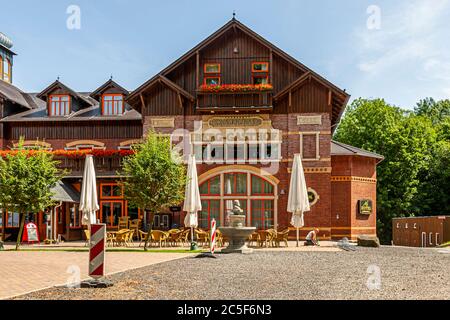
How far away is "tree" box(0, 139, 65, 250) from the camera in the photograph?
21969 mm

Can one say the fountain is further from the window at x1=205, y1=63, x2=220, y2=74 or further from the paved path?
the window at x1=205, y1=63, x2=220, y2=74

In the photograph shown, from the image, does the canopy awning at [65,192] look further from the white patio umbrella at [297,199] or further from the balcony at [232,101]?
the white patio umbrella at [297,199]

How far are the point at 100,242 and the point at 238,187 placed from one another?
67.8 ft

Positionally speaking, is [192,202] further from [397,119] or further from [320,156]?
[397,119]

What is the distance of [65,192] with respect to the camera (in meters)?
29.1

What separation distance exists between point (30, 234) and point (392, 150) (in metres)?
29.0

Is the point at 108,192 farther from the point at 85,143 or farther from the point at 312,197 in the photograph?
the point at 312,197

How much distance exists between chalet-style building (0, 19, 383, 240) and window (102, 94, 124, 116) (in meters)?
3.12

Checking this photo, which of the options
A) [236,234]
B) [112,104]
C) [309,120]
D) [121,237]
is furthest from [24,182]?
[309,120]

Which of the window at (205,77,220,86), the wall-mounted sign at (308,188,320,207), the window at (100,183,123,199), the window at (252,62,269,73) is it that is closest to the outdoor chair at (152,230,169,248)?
the window at (100,183,123,199)

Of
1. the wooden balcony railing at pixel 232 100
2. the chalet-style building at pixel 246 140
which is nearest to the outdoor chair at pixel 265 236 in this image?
the chalet-style building at pixel 246 140

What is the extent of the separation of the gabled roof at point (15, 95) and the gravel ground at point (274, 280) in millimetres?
22732

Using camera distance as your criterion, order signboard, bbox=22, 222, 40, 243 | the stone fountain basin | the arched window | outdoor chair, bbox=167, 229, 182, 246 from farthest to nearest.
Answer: the arched window < signboard, bbox=22, 222, 40, 243 < outdoor chair, bbox=167, 229, 182, 246 < the stone fountain basin

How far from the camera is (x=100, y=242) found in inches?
374
